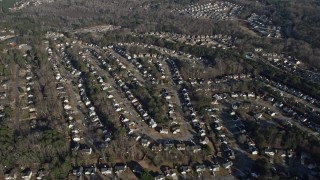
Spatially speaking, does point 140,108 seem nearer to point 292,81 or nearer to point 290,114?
point 290,114

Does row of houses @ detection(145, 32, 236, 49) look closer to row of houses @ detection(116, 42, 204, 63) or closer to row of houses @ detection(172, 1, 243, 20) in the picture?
row of houses @ detection(116, 42, 204, 63)

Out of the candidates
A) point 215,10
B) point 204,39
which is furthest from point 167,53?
point 215,10

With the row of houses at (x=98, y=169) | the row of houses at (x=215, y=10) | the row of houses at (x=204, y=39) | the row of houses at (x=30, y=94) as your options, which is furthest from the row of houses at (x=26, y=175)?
the row of houses at (x=215, y=10)

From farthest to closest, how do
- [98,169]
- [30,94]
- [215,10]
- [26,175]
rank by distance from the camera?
[215,10], [30,94], [98,169], [26,175]

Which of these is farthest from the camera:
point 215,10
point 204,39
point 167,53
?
point 215,10

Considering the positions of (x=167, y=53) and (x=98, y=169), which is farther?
(x=167, y=53)

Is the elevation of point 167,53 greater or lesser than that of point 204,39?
greater

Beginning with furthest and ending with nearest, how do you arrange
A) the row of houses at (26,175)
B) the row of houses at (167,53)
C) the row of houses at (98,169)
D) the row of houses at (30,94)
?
the row of houses at (167,53), the row of houses at (30,94), the row of houses at (98,169), the row of houses at (26,175)

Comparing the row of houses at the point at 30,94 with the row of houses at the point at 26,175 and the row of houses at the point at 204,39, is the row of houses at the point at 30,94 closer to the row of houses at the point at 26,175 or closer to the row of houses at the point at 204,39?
the row of houses at the point at 26,175

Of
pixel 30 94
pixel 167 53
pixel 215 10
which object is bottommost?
pixel 30 94

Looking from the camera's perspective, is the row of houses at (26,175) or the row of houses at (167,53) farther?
the row of houses at (167,53)

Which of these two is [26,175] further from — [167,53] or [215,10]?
[215,10]
